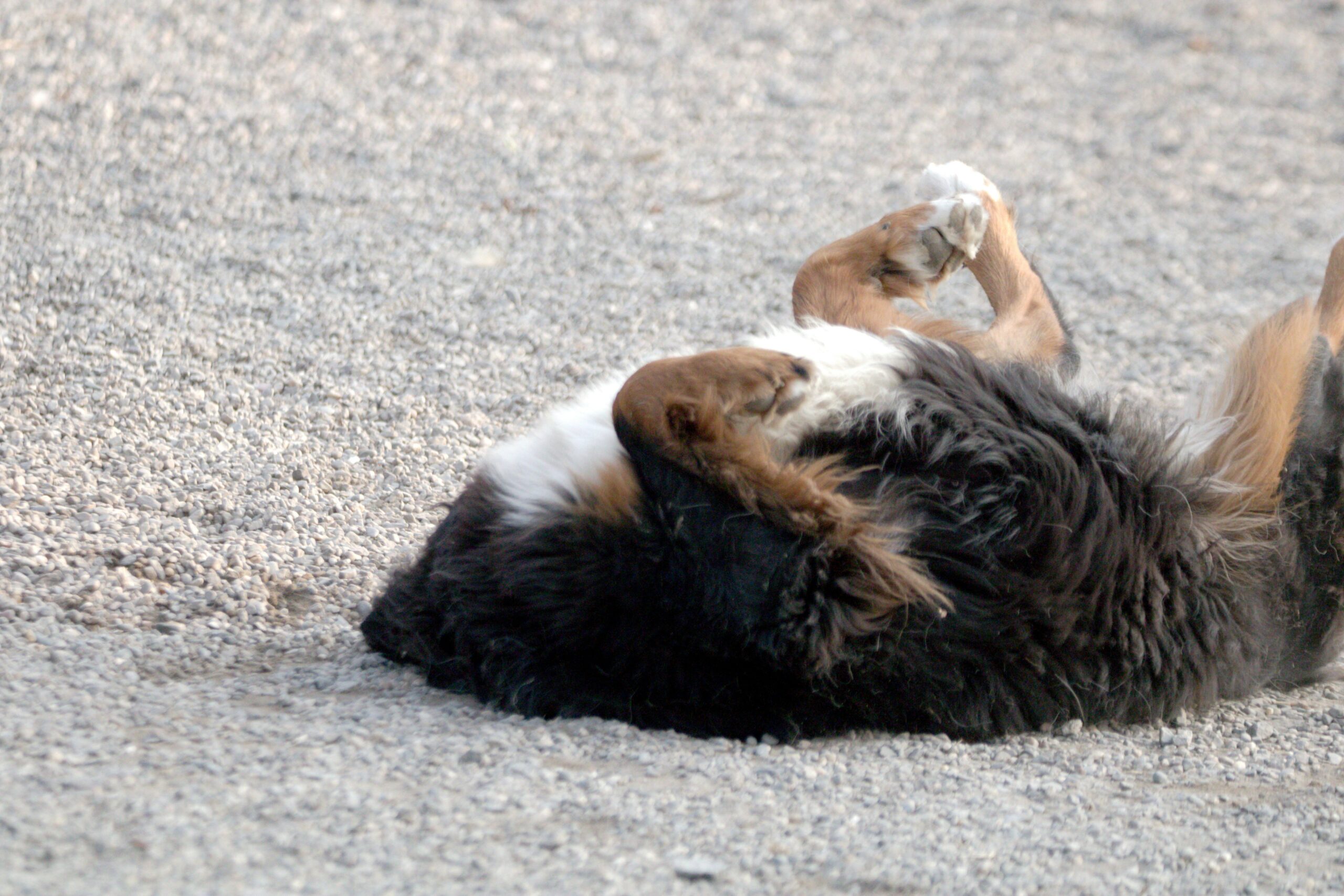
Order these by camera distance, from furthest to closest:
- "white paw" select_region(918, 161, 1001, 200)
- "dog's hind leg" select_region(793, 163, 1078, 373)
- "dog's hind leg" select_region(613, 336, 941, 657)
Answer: "white paw" select_region(918, 161, 1001, 200) < "dog's hind leg" select_region(793, 163, 1078, 373) < "dog's hind leg" select_region(613, 336, 941, 657)

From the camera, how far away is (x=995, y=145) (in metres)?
7.73

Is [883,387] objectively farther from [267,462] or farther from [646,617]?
[267,462]

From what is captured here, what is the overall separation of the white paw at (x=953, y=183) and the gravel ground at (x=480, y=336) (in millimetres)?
934

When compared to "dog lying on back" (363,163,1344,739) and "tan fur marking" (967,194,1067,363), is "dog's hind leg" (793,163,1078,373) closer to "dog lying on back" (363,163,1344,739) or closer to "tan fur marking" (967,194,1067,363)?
"tan fur marking" (967,194,1067,363)

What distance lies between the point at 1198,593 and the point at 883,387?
2.88 ft

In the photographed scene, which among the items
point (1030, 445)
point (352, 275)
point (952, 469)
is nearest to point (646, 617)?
point (952, 469)

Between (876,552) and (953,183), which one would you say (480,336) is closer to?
(953,183)

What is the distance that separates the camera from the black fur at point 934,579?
282 centimetres

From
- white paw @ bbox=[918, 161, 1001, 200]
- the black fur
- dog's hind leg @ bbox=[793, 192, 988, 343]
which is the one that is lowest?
the black fur

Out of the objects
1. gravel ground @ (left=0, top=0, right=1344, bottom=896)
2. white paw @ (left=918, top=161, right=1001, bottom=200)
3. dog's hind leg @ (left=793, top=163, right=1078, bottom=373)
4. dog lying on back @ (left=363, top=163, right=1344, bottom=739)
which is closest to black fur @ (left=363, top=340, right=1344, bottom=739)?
dog lying on back @ (left=363, top=163, right=1344, bottom=739)

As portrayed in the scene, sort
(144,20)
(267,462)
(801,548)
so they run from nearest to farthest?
(801,548) → (267,462) → (144,20)

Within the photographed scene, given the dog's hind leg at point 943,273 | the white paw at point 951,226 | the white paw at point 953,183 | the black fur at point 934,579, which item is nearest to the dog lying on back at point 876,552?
the black fur at point 934,579

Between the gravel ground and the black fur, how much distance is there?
0.11 meters

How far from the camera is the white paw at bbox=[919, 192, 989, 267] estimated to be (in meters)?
4.04
